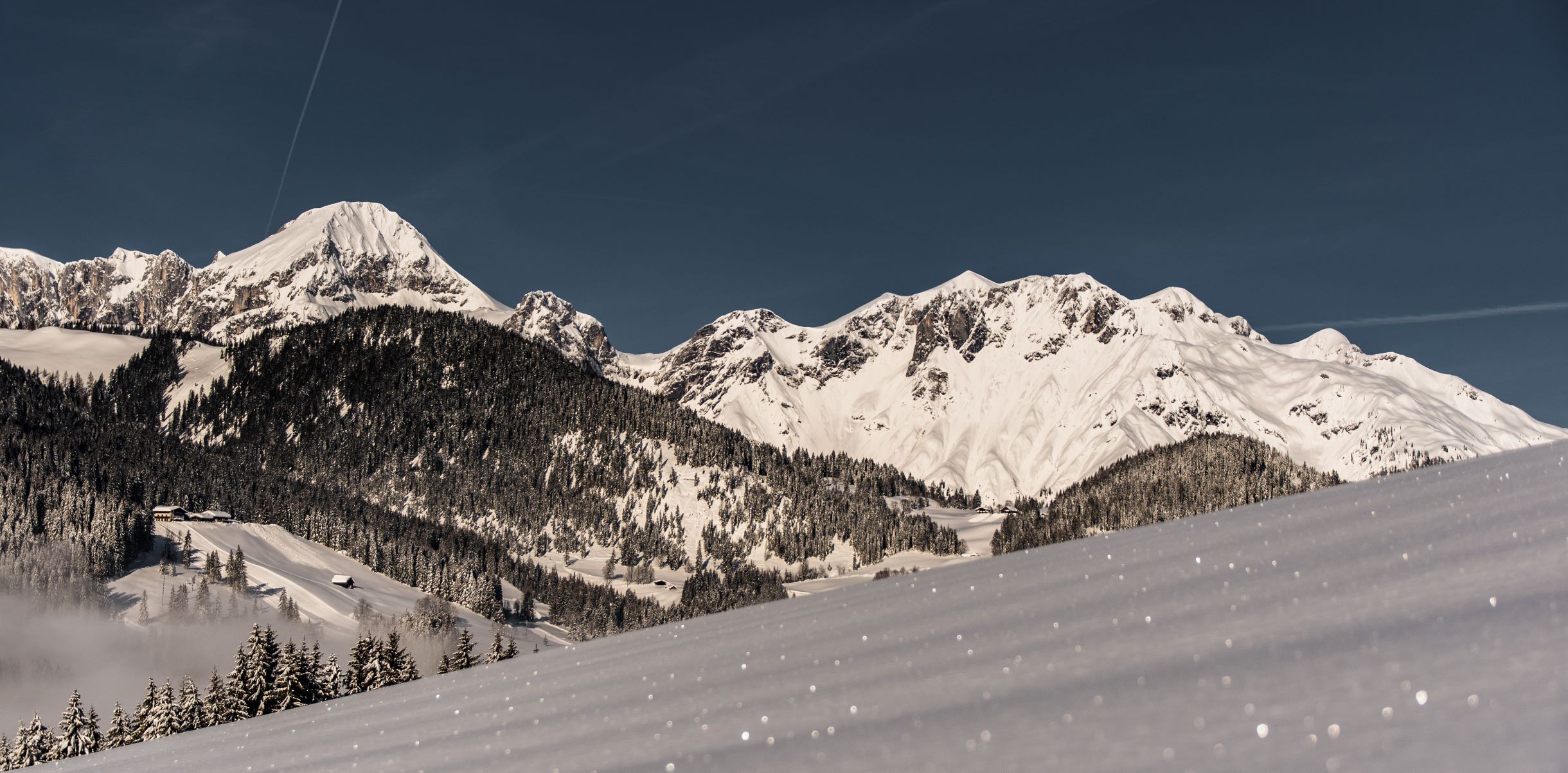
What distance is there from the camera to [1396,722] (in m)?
6.05

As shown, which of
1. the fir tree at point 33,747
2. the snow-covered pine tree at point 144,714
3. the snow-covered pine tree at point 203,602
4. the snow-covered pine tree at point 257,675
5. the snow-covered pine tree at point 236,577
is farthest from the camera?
the snow-covered pine tree at point 236,577

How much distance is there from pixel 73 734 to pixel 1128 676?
89.1 metres

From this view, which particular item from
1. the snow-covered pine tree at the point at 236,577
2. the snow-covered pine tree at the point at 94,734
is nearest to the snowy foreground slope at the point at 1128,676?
the snow-covered pine tree at the point at 94,734

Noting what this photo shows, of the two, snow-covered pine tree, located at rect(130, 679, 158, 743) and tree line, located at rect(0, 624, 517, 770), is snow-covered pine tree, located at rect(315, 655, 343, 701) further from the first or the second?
snow-covered pine tree, located at rect(130, 679, 158, 743)

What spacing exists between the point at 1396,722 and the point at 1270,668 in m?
1.44

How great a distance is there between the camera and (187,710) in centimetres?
6856

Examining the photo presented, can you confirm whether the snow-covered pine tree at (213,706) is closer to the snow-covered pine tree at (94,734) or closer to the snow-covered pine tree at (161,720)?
the snow-covered pine tree at (161,720)

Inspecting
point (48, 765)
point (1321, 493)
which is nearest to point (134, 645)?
point (48, 765)

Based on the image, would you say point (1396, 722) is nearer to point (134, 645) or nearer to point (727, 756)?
point (727, 756)

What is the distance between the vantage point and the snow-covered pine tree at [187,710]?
65500 mm

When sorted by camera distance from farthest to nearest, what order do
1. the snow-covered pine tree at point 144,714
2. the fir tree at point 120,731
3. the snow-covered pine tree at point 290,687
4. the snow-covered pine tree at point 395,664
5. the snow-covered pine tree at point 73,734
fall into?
the snow-covered pine tree at point 73,734 < the fir tree at point 120,731 < the snow-covered pine tree at point 144,714 < the snow-covered pine tree at point 395,664 < the snow-covered pine tree at point 290,687

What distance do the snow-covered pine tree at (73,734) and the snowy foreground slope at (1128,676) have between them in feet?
229

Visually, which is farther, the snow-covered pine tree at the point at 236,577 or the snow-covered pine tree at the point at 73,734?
the snow-covered pine tree at the point at 236,577

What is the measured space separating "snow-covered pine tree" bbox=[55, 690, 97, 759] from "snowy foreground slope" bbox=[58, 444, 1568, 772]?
229ft
